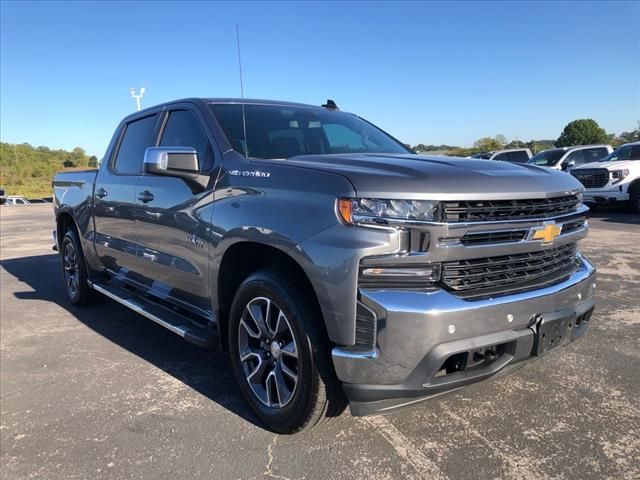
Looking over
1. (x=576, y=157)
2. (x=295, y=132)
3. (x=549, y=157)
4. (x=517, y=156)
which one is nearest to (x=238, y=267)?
(x=295, y=132)

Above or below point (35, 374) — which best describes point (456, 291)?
above

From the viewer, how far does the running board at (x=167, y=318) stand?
348 cm

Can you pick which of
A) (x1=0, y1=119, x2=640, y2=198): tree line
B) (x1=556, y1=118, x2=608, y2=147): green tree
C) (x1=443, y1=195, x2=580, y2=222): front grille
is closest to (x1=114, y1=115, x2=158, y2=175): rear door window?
(x1=443, y1=195, x2=580, y2=222): front grille

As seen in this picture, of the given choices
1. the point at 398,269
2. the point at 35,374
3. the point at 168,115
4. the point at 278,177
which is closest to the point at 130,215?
the point at 168,115

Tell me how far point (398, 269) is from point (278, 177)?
2.95 feet

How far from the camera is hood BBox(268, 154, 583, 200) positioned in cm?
247

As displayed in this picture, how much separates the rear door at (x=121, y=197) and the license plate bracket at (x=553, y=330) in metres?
3.18

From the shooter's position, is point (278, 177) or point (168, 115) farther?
point (168, 115)

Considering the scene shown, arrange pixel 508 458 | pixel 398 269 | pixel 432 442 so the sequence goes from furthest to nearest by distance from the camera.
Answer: pixel 432 442, pixel 508 458, pixel 398 269

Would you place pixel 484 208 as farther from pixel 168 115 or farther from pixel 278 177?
pixel 168 115

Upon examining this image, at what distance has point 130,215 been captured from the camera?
175 inches

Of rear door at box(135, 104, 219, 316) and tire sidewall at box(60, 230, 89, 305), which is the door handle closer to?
rear door at box(135, 104, 219, 316)

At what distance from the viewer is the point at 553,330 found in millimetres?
2727

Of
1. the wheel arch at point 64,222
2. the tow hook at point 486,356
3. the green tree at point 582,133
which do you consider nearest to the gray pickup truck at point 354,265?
the tow hook at point 486,356
